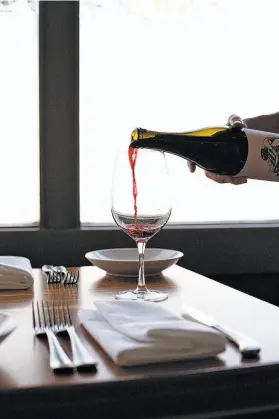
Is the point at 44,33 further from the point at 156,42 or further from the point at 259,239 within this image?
the point at 259,239

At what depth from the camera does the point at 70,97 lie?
193cm

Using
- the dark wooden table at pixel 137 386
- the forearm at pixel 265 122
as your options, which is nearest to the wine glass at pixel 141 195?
the dark wooden table at pixel 137 386

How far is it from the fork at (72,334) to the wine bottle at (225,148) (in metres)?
0.31

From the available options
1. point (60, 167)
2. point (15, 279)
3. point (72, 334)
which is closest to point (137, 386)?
point (72, 334)

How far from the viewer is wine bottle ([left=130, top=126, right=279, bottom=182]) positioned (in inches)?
45.7

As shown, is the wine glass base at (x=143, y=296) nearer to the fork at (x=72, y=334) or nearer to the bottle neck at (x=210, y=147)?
the fork at (x=72, y=334)

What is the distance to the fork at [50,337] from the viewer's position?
68 centimetres

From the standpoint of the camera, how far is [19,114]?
1966 millimetres

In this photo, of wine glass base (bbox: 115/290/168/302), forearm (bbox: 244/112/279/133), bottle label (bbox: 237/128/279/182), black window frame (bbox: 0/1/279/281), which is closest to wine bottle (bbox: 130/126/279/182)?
bottle label (bbox: 237/128/279/182)

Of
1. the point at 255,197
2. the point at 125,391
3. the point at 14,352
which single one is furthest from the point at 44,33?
the point at 125,391

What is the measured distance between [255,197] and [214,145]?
3.22 feet

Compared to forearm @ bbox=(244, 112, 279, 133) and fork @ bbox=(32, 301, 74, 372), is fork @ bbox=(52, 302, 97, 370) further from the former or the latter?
forearm @ bbox=(244, 112, 279, 133)

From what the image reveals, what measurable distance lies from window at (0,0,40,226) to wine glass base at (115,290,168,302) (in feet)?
2.96

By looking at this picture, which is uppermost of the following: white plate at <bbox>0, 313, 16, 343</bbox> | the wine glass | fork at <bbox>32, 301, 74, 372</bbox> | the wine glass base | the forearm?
the forearm
